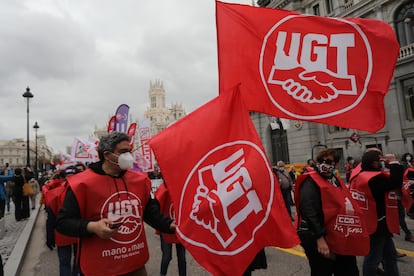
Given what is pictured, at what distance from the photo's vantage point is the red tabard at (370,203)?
12.7ft

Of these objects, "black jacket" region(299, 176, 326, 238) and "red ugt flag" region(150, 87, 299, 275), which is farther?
"black jacket" region(299, 176, 326, 238)

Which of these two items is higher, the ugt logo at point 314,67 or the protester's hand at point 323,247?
the ugt logo at point 314,67

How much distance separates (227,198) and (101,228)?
997mm

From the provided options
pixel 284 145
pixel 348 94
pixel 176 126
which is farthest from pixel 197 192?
pixel 284 145

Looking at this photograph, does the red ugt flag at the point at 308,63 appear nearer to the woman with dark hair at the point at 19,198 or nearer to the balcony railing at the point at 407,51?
the woman with dark hair at the point at 19,198

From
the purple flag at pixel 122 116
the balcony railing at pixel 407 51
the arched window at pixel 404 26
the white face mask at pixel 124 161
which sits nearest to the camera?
the white face mask at pixel 124 161

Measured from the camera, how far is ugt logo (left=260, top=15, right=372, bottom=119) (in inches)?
137

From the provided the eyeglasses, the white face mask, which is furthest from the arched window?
the white face mask

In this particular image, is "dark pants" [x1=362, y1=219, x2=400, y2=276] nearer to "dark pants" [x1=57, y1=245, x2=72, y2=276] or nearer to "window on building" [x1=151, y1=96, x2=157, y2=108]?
"dark pants" [x1=57, y1=245, x2=72, y2=276]

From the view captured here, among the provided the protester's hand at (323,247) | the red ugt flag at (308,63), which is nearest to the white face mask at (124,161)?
the red ugt flag at (308,63)

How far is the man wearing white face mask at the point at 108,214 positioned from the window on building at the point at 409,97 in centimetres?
Result: 2102

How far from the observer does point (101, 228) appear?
2.33m

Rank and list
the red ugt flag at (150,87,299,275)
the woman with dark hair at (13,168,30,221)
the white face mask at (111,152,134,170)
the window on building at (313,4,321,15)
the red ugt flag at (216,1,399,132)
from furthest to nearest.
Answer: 1. the window on building at (313,4,321,15)
2. the woman with dark hair at (13,168,30,221)
3. the red ugt flag at (216,1,399,132)
4. the white face mask at (111,152,134,170)
5. the red ugt flag at (150,87,299,275)

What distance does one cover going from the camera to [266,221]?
2.59m
